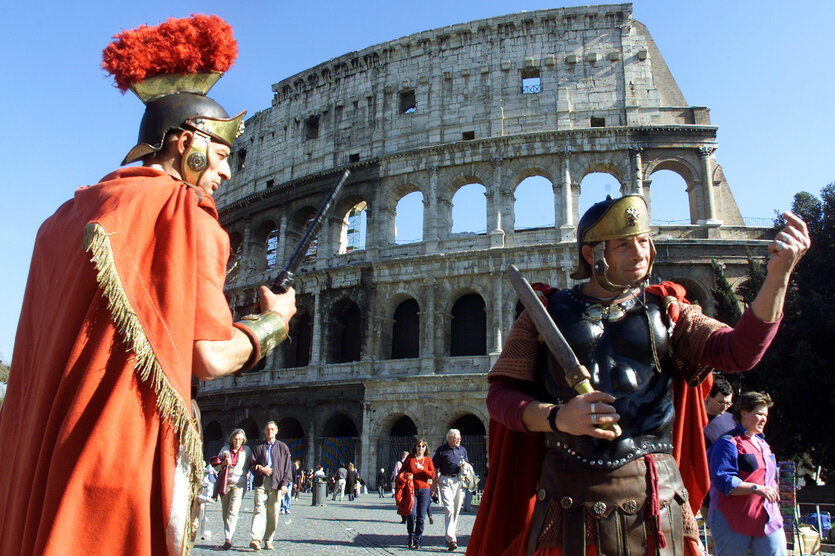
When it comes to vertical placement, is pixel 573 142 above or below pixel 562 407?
above

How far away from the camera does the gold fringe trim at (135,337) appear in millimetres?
1638

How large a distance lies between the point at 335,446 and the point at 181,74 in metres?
21.5

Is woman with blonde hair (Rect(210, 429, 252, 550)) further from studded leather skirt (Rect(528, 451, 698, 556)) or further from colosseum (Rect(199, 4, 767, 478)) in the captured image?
colosseum (Rect(199, 4, 767, 478))

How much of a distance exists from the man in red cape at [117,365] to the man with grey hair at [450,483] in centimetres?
779

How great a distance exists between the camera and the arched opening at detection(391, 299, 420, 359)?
23062mm

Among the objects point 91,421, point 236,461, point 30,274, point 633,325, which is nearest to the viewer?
point 91,421

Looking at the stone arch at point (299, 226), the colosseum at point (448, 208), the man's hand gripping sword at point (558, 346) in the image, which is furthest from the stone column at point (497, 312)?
the man's hand gripping sword at point (558, 346)

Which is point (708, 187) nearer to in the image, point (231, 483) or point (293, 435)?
point (293, 435)

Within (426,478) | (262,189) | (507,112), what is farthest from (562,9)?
(426,478)

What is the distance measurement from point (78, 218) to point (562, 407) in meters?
1.66

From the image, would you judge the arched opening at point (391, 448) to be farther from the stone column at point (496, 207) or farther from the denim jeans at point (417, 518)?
the denim jeans at point (417, 518)

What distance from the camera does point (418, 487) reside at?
9469mm

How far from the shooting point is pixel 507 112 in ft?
76.1

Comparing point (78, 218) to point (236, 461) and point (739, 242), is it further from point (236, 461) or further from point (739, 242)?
point (739, 242)
